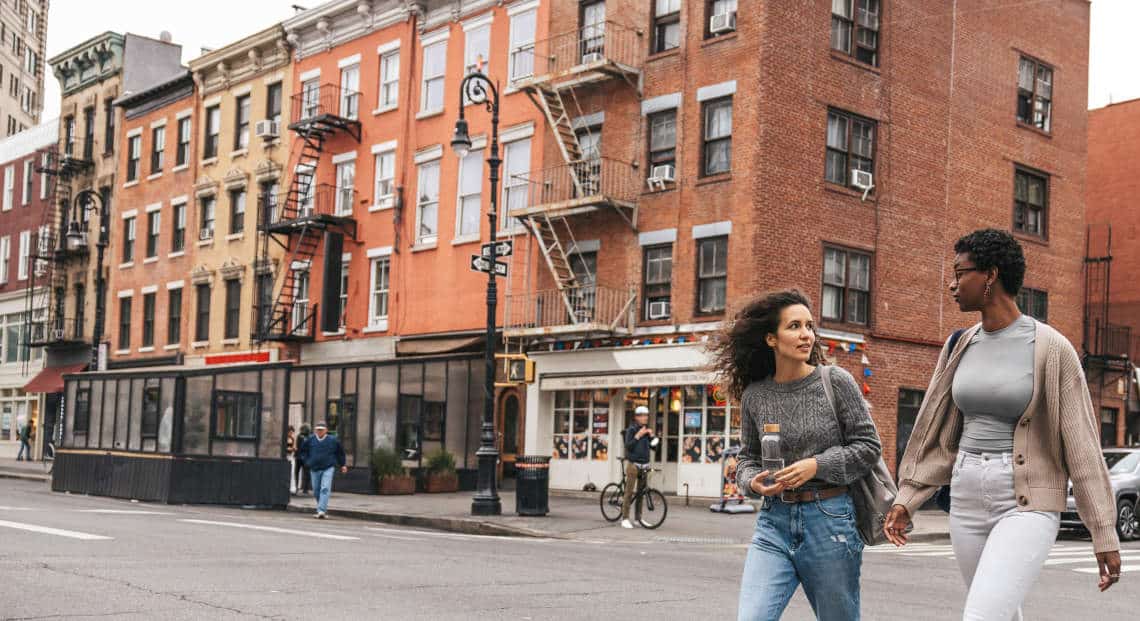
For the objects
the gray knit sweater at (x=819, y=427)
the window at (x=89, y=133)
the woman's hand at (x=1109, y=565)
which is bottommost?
the woman's hand at (x=1109, y=565)

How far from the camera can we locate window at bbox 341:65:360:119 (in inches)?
1421

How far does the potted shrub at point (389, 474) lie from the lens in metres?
28.6

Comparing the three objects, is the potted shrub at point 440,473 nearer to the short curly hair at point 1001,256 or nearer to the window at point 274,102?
the window at point 274,102

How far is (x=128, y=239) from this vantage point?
46375 mm

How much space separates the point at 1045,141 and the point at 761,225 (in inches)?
423

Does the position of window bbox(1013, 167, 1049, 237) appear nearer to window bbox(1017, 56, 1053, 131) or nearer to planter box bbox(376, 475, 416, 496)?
window bbox(1017, 56, 1053, 131)

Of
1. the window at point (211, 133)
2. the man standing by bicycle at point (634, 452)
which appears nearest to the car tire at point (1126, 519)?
the man standing by bicycle at point (634, 452)

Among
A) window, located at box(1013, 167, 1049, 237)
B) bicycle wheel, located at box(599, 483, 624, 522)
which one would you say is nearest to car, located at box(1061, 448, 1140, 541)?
bicycle wheel, located at box(599, 483, 624, 522)

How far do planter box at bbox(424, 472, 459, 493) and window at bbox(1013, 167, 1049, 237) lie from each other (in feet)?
48.7

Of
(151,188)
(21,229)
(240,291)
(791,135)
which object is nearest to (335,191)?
(240,291)

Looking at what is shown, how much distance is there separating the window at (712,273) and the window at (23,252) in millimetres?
35544

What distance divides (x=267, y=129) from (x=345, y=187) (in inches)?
157

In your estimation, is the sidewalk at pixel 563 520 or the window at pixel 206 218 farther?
the window at pixel 206 218

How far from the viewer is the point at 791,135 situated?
2592 centimetres
